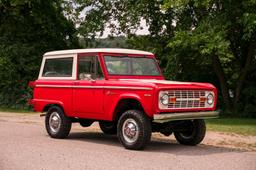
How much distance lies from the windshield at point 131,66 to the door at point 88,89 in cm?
29

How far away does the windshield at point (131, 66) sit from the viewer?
11688mm

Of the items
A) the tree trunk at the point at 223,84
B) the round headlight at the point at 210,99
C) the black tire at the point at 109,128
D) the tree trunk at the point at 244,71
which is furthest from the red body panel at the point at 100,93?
the tree trunk at the point at 223,84

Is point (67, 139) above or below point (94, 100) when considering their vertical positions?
below

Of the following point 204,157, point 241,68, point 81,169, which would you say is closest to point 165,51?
point 241,68

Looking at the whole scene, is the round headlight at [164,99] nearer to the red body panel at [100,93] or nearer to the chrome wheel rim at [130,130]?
the red body panel at [100,93]

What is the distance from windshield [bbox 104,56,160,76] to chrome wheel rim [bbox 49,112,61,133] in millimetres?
1964

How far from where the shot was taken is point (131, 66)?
12.0 metres

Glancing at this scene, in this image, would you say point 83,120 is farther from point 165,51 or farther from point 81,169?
point 165,51

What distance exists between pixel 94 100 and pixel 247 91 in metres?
13.8

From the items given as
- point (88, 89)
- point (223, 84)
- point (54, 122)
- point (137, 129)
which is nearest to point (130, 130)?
point (137, 129)

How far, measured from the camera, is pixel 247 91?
23.8 metres

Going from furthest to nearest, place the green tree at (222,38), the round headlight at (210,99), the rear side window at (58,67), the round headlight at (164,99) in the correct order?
the green tree at (222,38), the rear side window at (58,67), the round headlight at (210,99), the round headlight at (164,99)

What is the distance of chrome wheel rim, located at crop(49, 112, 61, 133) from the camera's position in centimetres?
1257

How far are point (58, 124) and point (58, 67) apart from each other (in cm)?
141
